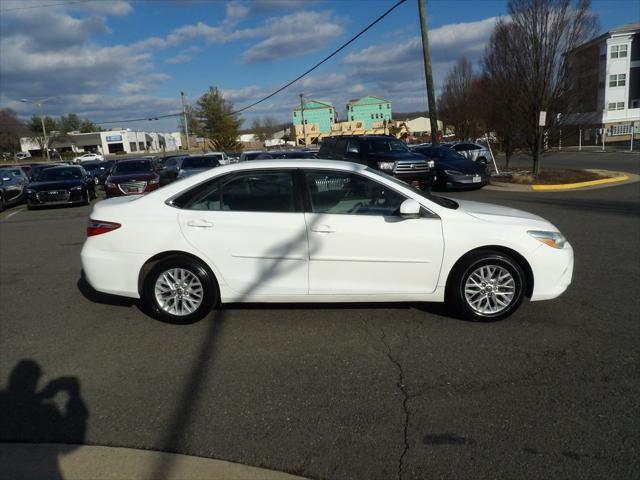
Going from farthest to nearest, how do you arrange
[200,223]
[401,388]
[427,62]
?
[427,62] → [200,223] → [401,388]

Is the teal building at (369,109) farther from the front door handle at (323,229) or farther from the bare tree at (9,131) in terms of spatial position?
the front door handle at (323,229)

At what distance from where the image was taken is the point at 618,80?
60750mm

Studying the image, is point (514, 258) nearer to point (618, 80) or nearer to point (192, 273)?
point (192, 273)

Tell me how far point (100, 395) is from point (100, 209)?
2131mm

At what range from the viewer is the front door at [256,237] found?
4727 millimetres

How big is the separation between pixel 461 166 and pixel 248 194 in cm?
1349

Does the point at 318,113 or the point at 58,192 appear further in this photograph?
the point at 318,113

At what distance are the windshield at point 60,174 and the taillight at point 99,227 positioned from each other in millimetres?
14688

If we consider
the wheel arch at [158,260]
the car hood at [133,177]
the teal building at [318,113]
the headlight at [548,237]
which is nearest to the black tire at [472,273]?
the headlight at [548,237]

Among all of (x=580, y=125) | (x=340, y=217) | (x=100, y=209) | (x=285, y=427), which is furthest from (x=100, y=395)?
(x=580, y=125)

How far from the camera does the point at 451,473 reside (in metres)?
2.75

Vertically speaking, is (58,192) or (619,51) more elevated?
(619,51)


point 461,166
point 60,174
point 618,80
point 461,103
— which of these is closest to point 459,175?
point 461,166

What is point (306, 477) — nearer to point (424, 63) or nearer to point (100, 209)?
point (100, 209)
